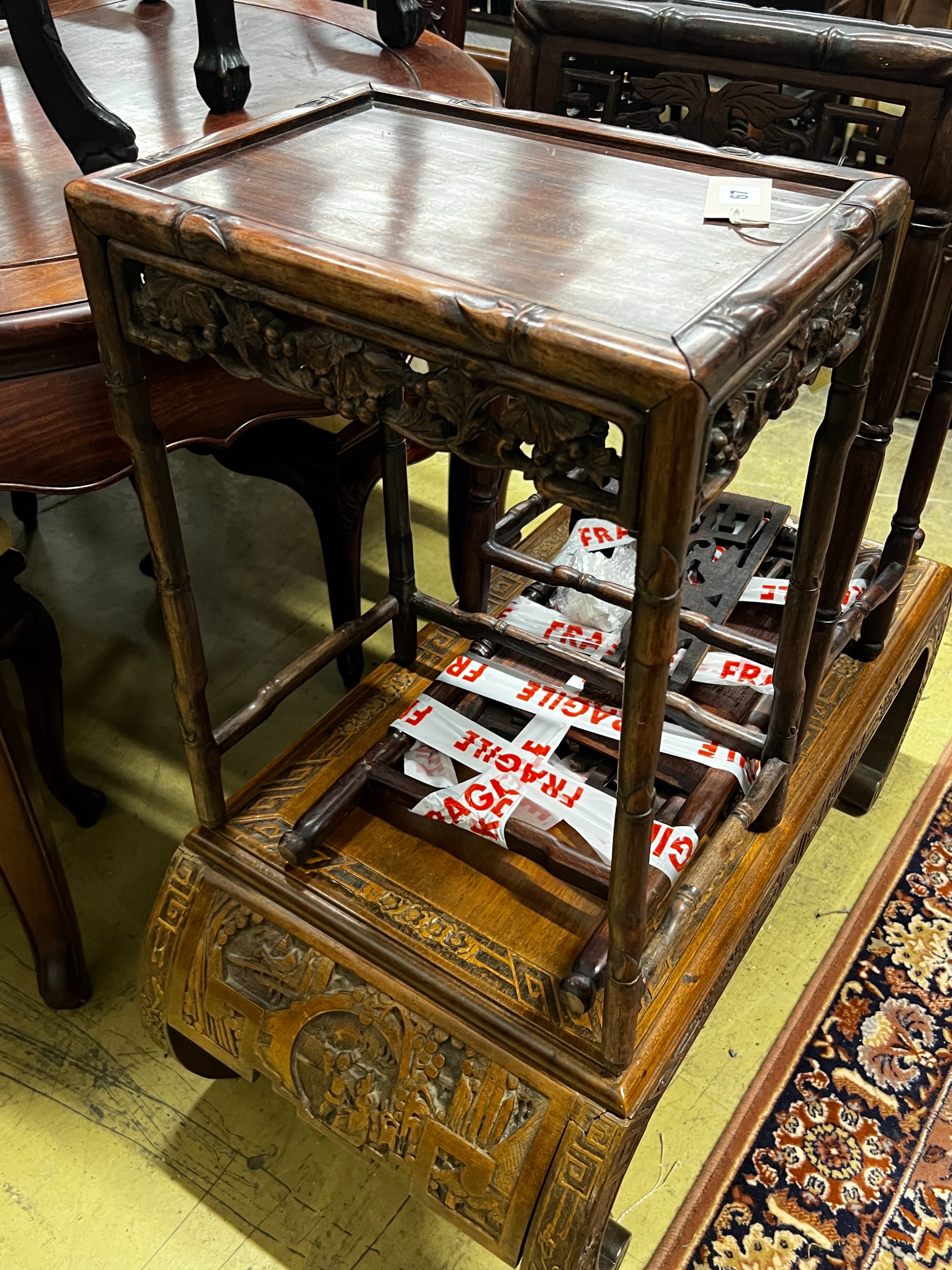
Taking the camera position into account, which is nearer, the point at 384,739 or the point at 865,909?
the point at 384,739

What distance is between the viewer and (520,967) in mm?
1057

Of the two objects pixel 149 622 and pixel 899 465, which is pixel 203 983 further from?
pixel 899 465

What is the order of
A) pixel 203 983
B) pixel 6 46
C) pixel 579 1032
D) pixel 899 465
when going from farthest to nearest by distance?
pixel 899 465
pixel 6 46
pixel 203 983
pixel 579 1032

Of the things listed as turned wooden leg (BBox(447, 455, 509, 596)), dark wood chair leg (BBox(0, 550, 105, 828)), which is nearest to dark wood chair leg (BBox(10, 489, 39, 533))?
dark wood chair leg (BBox(0, 550, 105, 828))

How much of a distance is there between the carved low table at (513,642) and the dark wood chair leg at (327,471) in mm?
288

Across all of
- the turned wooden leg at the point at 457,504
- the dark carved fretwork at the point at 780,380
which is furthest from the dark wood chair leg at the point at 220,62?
the dark carved fretwork at the point at 780,380

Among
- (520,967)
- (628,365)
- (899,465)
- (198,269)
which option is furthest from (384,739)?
(899,465)

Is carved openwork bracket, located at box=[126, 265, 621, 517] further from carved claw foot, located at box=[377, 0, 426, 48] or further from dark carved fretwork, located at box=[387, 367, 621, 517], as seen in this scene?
carved claw foot, located at box=[377, 0, 426, 48]

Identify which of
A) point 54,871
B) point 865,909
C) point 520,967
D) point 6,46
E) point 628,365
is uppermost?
point 628,365

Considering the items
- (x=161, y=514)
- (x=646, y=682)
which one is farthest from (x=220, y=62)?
(x=646, y=682)

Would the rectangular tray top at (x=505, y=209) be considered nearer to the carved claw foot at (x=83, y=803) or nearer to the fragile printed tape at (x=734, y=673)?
the fragile printed tape at (x=734, y=673)

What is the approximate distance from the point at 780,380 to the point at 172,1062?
3.56ft

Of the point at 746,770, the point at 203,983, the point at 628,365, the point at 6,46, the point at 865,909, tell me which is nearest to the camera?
the point at 628,365

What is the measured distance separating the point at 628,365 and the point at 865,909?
115 centimetres
